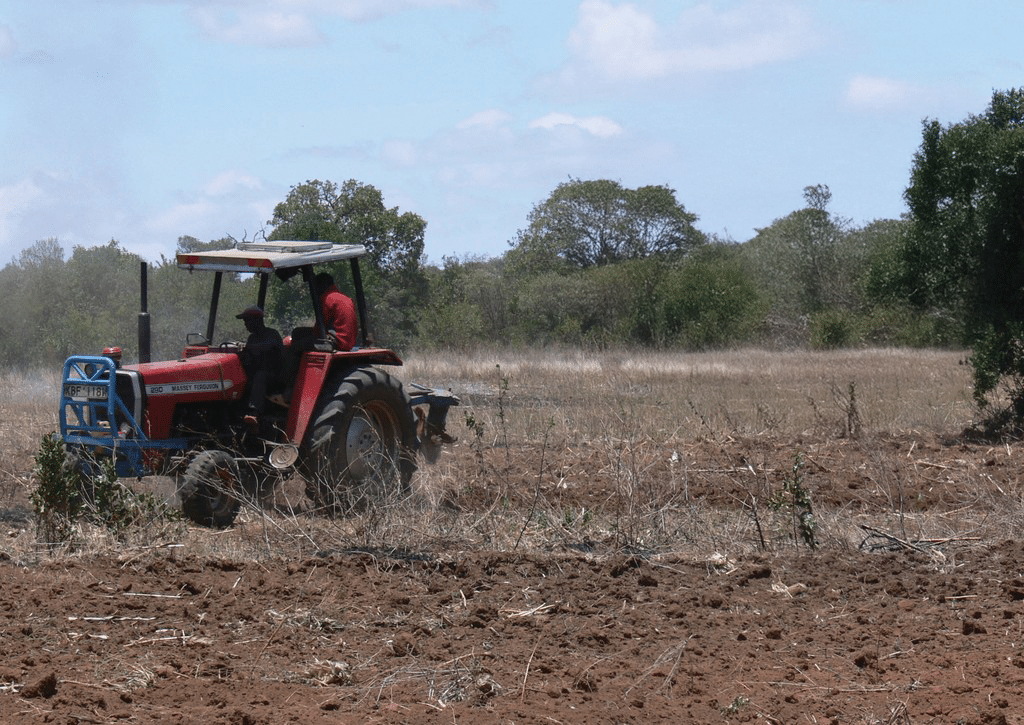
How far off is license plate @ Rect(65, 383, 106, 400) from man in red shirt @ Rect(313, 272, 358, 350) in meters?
1.76

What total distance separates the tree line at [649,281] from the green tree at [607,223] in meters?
0.08

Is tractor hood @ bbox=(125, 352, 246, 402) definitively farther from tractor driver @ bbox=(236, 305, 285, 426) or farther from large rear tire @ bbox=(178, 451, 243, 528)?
large rear tire @ bbox=(178, 451, 243, 528)

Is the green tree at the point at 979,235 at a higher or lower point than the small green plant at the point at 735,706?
higher

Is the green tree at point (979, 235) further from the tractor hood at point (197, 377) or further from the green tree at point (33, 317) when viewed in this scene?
the green tree at point (33, 317)

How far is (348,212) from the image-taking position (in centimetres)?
2742

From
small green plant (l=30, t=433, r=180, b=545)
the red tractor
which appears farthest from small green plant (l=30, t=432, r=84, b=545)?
the red tractor

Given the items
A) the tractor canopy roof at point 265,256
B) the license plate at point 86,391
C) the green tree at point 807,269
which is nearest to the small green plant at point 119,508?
the license plate at point 86,391

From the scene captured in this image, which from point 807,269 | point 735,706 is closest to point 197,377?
point 735,706

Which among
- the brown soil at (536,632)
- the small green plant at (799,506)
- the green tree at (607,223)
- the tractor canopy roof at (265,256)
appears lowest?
the brown soil at (536,632)

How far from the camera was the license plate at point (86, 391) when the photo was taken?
27.9 ft

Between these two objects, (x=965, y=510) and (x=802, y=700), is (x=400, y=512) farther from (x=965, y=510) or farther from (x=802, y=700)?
(x=965, y=510)

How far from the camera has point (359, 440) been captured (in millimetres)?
9375

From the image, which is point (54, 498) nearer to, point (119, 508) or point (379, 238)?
point (119, 508)

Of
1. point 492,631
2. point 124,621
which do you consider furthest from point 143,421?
point 492,631
